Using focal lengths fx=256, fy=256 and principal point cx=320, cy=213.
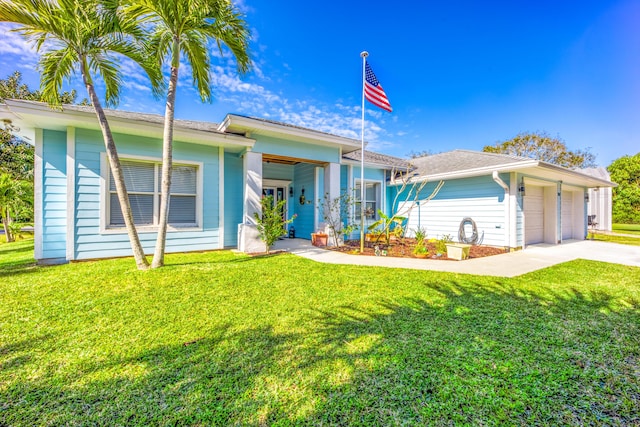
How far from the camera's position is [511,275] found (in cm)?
561

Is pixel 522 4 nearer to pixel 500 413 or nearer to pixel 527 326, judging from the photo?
pixel 527 326

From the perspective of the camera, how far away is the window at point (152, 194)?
276 inches

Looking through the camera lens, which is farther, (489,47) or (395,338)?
(489,47)

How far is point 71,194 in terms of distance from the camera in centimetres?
624

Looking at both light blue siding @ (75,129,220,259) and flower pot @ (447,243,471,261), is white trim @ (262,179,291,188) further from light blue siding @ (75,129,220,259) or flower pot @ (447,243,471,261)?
flower pot @ (447,243,471,261)

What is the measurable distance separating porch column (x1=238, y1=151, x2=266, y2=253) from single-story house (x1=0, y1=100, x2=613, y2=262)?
0.10 feet

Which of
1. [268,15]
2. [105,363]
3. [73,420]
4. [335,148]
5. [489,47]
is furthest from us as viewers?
[489,47]

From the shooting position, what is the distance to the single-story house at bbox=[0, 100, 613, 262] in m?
6.30

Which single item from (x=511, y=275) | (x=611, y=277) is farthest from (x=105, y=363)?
(x=611, y=277)

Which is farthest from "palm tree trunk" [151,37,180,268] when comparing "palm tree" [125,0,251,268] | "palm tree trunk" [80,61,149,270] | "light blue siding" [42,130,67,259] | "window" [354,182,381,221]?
"window" [354,182,381,221]

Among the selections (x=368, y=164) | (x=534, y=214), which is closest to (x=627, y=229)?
(x=534, y=214)

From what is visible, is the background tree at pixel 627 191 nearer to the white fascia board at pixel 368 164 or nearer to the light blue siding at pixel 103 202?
the white fascia board at pixel 368 164

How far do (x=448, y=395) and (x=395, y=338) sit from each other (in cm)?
87

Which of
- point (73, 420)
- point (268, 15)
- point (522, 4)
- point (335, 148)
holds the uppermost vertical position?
point (522, 4)
